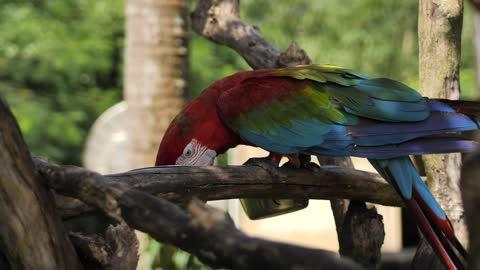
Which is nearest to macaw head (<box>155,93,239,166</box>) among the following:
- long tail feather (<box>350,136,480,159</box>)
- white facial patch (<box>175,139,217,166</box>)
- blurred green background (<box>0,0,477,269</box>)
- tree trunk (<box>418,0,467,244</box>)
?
white facial patch (<box>175,139,217,166</box>)

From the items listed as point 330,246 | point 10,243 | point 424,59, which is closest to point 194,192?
point 10,243

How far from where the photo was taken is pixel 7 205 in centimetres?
143

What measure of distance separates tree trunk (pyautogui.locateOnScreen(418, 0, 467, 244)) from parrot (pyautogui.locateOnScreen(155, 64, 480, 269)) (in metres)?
0.30

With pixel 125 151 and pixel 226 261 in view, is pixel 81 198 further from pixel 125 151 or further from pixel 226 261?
pixel 125 151

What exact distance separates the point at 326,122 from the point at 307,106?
3.0 inches

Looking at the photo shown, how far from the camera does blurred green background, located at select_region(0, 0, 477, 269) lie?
546cm

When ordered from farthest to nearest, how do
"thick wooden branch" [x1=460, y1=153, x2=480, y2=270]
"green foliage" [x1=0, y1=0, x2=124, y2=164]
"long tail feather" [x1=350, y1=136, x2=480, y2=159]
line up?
"green foliage" [x1=0, y1=0, x2=124, y2=164]
"long tail feather" [x1=350, y1=136, x2=480, y2=159]
"thick wooden branch" [x1=460, y1=153, x2=480, y2=270]

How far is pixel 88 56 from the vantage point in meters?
5.81

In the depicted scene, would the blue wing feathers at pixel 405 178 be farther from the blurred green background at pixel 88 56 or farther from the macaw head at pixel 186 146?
the blurred green background at pixel 88 56


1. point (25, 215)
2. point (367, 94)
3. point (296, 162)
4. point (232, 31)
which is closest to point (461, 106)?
point (367, 94)

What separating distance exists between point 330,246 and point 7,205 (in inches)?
139

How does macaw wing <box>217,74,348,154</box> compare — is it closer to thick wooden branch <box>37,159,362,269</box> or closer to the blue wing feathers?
the blue wing feathers

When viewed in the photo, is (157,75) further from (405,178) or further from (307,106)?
(405,178)

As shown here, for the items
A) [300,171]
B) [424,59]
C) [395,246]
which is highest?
[424,59]
